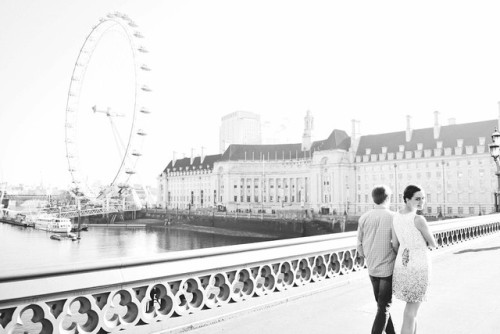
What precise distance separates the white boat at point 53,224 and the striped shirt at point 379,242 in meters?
73.2

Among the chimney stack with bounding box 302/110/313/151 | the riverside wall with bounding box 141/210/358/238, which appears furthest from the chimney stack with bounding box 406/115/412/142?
the chimney stack with bounding box 302/110/313/151

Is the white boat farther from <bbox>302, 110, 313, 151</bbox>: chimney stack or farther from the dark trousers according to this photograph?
<bbox>302, 110, 313, 151</bbox>: chimney stack

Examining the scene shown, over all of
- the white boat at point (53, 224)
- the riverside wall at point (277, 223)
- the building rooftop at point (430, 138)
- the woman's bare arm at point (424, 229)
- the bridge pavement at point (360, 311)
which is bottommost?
the riverside wall at point (277, 223)

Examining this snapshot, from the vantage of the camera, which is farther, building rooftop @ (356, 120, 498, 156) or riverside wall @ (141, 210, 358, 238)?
building rooftop @ (356, 120, 498, 156)

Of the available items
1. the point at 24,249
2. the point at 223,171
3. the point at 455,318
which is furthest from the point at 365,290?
the point at 223,171

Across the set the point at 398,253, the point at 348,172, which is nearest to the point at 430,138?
the point at 348,172

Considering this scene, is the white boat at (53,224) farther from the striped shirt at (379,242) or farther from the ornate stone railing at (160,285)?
the striped shirt at (379,242)

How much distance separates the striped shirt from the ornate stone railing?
2397mm

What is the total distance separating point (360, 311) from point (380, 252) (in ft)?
7.73

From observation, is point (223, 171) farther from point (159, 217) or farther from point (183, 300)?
point (183, 300)

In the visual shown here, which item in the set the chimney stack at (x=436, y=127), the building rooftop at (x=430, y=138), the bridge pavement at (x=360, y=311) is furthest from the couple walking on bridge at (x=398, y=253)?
the chimney stack at (x=436, y=127)

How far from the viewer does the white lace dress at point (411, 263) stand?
16.2 feet

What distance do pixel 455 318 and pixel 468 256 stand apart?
8.09 metres

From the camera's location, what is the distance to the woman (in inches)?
195
